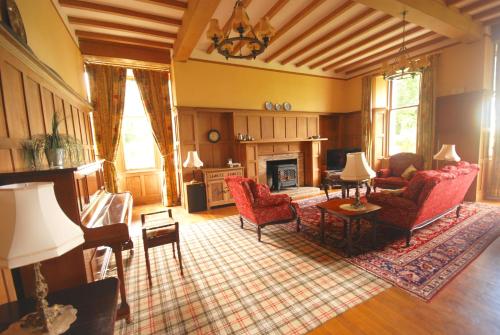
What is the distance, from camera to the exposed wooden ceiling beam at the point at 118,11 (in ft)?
11.4

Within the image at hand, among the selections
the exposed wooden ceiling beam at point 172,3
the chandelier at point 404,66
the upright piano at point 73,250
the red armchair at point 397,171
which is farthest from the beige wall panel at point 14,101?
the red armchair at point 397,171

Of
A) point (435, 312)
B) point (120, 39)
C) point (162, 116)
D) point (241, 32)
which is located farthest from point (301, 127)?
point (435, 312)

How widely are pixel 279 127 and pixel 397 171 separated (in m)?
3.44

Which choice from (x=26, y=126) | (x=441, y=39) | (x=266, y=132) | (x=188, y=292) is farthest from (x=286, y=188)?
(x=26, y=126)

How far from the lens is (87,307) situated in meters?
1.29

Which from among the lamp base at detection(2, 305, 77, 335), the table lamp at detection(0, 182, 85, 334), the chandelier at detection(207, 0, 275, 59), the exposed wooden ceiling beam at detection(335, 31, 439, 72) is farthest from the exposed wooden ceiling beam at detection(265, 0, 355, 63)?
the lamp base at detection(2, 305, 77, 335)

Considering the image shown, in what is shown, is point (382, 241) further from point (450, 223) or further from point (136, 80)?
point (136, 80)

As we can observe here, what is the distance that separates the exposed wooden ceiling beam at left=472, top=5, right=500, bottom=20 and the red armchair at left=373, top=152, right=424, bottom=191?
3.05 meters

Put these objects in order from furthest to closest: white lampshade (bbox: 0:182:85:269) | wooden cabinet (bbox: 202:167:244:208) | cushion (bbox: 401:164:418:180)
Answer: cushion (bbox: 401:164:418:180) → wooden cabinet (bbox: 202:167:244:208) → white lampshade (bbox: 0:182:85:269)

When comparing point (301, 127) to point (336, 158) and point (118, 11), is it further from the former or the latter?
point (118, 11)

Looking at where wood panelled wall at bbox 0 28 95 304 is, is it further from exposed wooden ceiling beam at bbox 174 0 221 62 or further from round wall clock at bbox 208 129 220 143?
round wall clock at bbox 208 129 220 143

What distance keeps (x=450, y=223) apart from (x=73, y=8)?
719 cm

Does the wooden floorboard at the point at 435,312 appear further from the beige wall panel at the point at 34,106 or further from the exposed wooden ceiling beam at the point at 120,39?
the exposed wooden ceiling beam at the point at 120,39

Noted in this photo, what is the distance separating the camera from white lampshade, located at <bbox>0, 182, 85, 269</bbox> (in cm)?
93
